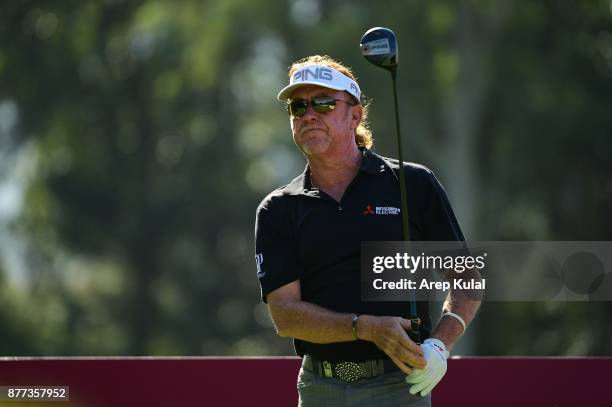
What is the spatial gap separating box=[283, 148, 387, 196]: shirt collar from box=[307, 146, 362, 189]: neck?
4 cm

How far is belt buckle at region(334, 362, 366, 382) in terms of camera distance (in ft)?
17.0

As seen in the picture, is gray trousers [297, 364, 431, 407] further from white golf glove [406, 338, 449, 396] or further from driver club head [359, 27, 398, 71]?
driver club head [359, 27, 398, 71]

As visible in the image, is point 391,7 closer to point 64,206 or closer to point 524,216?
point 524,216

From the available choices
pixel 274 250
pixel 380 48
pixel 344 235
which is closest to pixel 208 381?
pixel 274 250

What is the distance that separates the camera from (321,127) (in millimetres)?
5531

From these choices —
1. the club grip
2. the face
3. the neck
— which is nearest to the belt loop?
the club grip

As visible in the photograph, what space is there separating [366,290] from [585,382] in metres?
1.72

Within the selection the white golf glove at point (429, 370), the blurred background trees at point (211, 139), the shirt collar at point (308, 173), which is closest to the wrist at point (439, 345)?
the white golf glove at point (429, 370)

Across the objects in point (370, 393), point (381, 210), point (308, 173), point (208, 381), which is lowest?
point (208, 381)

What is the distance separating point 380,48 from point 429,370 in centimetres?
142

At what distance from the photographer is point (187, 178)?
34.9 meters

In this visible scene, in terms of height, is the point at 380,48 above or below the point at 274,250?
above

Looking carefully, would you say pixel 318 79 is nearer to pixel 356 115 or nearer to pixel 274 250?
pixel 356 115

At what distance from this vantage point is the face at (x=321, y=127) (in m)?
5.53
